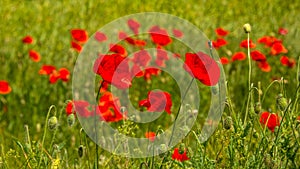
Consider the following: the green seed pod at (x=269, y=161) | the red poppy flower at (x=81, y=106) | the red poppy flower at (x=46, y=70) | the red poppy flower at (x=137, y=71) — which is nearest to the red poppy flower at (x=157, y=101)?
the red poppy flower at (x=137, y=71)

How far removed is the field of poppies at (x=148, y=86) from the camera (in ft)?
6.55

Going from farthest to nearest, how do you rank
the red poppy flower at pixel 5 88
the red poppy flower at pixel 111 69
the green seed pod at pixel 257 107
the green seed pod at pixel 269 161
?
the red poppy flower at pixel 5 88 → the green seed pod at pixel 257 107 → the green seed pod at pixel 269 161 → the red poppy flower at pixel 111 69

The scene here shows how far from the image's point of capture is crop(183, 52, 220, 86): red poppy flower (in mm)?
1852

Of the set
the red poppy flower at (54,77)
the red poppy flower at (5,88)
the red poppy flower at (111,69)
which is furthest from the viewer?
the red poppy flower at (54,77)

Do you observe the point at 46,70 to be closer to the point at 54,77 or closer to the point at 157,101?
the point at 54,77

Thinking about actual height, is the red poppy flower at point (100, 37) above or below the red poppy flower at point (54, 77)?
above

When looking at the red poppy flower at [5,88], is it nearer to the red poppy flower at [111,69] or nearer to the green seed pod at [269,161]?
the red poppy flower at [111,69]

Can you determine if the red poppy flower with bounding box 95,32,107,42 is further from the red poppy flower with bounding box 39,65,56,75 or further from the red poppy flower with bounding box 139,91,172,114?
the red poppy flower with bounding box 139,91,172,114

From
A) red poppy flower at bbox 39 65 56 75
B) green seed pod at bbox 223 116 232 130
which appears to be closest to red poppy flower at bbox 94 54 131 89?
green seed pod at bbox 223 116 232 130

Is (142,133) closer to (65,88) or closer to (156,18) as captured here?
(65,88)

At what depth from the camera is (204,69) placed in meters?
1.86

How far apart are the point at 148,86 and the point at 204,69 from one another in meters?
2.15

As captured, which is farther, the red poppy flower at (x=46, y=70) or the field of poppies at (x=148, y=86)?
the red poppy flower at (x=46, y=70)

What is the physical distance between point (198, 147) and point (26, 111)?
1920 millimetres
